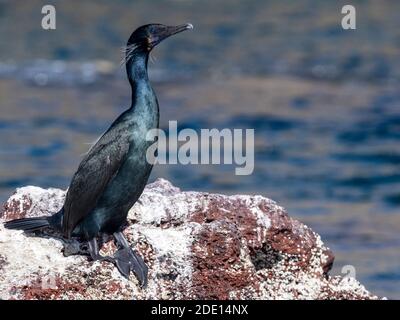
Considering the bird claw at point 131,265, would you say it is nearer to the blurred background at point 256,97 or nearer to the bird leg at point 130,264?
the bird leg at point 130,264

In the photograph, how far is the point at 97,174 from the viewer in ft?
24.5

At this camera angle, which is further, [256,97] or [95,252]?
[256,97]

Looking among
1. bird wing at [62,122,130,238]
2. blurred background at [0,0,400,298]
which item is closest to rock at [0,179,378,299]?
bird wing at [62,122,130,238]

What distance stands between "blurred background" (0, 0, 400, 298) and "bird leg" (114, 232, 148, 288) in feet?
17.9

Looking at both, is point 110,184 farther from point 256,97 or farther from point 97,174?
point 256,97

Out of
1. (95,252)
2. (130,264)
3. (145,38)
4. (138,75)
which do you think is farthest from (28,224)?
(145,38)

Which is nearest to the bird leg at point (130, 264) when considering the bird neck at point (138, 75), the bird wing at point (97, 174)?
the bird wing at point (97, 174)

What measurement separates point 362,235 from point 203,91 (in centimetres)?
825

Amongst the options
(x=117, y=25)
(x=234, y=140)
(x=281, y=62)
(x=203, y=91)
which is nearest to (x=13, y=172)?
(x=234, y=140)

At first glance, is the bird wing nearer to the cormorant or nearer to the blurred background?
the cormorant

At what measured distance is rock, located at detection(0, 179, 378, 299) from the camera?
277 inches

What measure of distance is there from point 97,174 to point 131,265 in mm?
745

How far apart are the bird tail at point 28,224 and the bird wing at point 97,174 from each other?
0.53ft

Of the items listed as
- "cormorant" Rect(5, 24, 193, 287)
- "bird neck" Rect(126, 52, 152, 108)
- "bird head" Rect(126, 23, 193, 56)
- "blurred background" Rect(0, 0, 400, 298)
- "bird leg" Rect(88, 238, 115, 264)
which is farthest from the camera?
"blurred background" Rect(0, 0, 400, 298)
